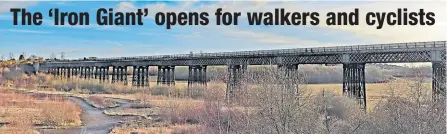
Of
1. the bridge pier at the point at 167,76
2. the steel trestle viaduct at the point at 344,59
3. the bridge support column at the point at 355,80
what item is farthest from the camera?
the bridge pier at the point at 167,76

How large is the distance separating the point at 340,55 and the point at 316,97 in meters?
16.7

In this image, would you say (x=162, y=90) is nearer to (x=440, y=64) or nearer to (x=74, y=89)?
(x=74, y=89)

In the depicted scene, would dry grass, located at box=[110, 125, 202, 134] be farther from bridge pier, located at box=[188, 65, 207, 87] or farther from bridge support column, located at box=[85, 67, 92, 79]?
bridge support column, located at box=[85, 67, 92, 79]

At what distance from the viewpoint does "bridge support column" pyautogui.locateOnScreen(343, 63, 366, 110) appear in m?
37.6

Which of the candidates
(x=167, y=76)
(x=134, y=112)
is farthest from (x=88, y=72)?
(x=134, y=112)

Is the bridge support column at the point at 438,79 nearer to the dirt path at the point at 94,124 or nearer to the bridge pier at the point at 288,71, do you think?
the bridge pier at the point at 288,71

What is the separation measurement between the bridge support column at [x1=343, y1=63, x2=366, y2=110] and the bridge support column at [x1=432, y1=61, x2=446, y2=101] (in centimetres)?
670

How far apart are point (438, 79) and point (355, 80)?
10852 millimetres

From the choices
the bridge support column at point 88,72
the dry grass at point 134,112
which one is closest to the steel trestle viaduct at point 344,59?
the dry grass at point 134,112

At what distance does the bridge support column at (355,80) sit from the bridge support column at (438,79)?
22.0 ft

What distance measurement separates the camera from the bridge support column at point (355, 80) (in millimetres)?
37562

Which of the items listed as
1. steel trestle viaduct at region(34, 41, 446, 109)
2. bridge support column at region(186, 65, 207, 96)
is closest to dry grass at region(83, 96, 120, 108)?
steel trestle viaduct at region(34, 41, 446, 109)

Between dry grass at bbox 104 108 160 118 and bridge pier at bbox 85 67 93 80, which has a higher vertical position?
bridge pier at bbox 85 67 93 80

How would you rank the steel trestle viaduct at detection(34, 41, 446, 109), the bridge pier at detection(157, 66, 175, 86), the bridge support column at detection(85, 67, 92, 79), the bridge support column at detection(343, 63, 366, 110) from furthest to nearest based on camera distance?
1. the bridge support column at detection(85, 67, 92, 79)
2. the bridge pier at detection(157, 66, 175, 86)
3. the bridge support column at detection(343, 63, 366, 110)
4. the steel trestle viaduct at detection(34, 41, 446, 109)
